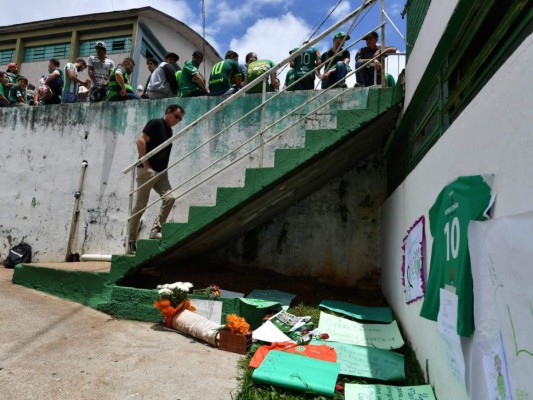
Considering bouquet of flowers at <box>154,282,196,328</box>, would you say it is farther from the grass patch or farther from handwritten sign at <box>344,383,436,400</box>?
handwritten sign at <box>344,383,436,400</box>

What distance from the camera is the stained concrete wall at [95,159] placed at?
6.60 meters

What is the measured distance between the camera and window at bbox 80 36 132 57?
1255 centimetres

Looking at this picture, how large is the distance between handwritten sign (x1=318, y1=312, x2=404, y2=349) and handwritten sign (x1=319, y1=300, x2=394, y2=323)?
180 mm

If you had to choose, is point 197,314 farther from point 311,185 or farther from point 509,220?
point 509,220

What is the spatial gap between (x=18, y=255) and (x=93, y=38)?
9.07 m

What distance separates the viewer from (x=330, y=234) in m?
6.64

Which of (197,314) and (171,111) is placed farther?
(171,111)

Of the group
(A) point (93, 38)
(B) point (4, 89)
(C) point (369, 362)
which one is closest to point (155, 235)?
(C) point (369, 362)

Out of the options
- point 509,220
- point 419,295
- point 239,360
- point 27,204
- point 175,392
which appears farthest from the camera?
point 27,204

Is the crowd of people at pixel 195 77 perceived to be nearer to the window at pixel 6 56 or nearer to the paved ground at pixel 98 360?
the paved ground at pixel 98 360

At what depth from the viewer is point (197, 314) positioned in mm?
4715

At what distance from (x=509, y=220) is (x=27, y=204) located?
8.28 meters

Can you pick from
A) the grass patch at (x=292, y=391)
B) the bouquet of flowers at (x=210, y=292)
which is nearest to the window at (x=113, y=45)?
the bouquet of flowers at (x=210, y=292)

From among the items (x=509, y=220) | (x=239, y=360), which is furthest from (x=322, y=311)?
(x=509, y=220)
